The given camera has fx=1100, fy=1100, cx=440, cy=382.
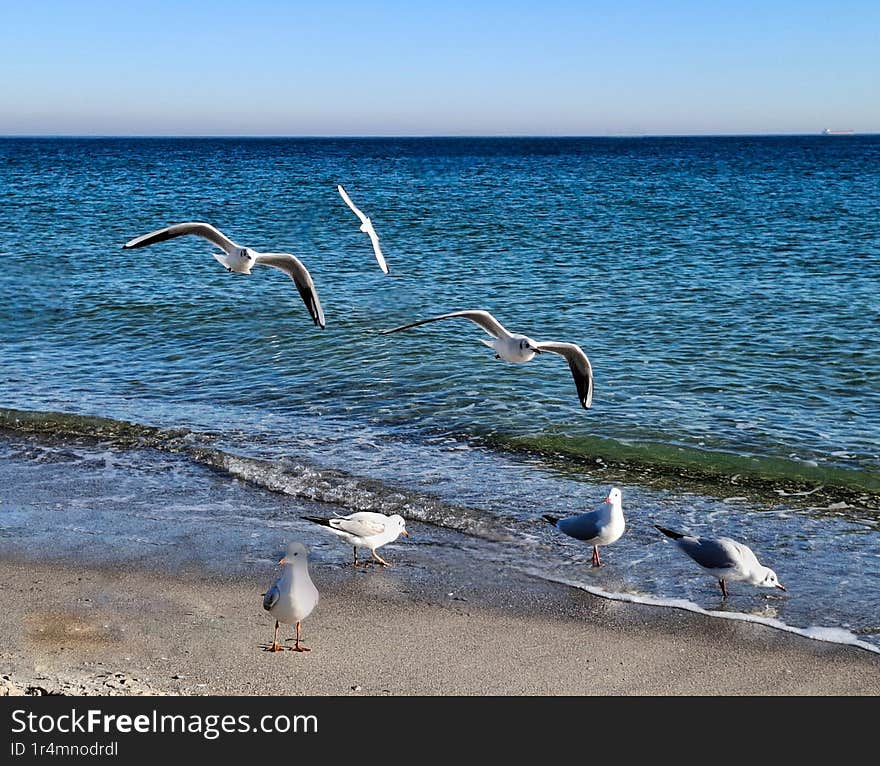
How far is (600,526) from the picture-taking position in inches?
318

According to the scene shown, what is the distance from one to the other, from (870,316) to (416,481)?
1074cm

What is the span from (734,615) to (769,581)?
45cm

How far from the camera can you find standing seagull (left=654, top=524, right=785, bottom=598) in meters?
7.41

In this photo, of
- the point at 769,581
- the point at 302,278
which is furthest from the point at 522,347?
the point at 769,581

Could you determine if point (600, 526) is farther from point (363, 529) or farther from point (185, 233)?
point (185, 233)

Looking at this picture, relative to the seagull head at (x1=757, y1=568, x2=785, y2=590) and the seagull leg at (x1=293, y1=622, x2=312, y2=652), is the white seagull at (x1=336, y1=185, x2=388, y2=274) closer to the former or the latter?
the seagull leg at (x1=293, y1=622, x2=312, y2=652)

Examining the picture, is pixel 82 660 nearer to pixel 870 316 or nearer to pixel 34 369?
pixel 34 369

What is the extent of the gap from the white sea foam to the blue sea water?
15cm

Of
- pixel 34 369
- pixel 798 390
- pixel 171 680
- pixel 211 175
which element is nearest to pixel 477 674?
pixel 171 680

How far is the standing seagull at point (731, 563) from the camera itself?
741 centimetres

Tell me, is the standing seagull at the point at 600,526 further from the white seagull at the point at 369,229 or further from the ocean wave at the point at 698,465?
the white seagull at the point at 369,229

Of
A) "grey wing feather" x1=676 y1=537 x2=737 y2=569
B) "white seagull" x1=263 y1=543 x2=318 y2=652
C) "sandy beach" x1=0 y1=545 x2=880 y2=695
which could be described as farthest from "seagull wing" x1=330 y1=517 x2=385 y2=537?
"grey wing feather" x1=676 y1=537 x2=737 y2=569

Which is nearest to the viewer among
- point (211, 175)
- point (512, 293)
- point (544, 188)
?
point (512, 293)

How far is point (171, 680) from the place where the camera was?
6.06 m
